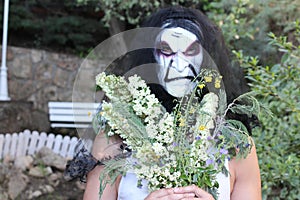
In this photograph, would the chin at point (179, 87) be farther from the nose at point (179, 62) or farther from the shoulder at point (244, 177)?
the shoulder at point (244, 177)

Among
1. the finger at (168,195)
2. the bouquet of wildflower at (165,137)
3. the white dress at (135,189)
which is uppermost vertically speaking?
the bouquet of wildflower at (165,137)

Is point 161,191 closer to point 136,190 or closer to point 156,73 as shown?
point 136,190

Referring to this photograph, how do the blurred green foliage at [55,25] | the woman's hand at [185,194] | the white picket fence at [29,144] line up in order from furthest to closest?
the blurred green foliage at [55,25] < the white picket fence at [29,144] < the woman's hand at [185,194]

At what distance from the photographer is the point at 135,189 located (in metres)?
1.66

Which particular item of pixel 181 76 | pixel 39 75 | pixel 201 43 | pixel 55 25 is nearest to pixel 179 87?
pixel 181 76

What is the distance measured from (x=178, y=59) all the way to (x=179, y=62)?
0.01 m

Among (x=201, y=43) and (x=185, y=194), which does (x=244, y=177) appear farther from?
(x=201, y=43)

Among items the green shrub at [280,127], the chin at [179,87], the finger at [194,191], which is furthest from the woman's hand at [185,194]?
the green shrub at [280,127]

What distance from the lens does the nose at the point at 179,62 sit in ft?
5.80

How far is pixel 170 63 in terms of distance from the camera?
1.79 meters

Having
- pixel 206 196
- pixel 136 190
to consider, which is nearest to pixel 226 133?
pixel 206 196

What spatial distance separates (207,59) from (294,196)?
1.47 m

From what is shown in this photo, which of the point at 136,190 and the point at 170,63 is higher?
the point at 170,63

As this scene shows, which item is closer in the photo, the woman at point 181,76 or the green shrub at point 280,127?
the woman at point 181,76
